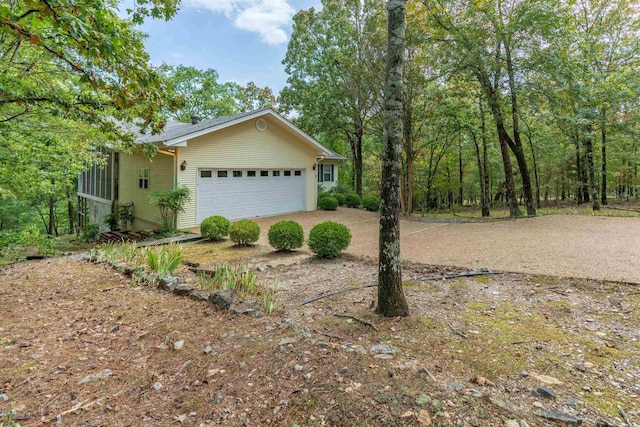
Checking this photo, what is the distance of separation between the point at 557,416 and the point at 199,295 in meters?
3.53

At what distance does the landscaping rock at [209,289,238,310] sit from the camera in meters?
3.62

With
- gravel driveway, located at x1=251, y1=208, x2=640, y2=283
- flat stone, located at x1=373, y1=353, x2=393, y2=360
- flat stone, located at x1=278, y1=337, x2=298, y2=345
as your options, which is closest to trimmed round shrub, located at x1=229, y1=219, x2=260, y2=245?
gravel driveway, located at x1=251, y1=208, x2=640, y2=283

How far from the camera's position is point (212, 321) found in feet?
10.9

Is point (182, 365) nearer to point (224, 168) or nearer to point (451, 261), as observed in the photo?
point (451, 261)

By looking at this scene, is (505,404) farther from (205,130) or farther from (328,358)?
(205,130)

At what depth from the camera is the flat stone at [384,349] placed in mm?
2596

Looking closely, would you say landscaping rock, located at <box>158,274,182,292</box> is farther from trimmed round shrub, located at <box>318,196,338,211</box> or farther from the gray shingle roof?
trimmed round shrub, located at <box>318,196,338,211</box>

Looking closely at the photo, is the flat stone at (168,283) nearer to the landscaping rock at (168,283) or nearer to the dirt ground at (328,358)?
the landscaping rock at (168,283)

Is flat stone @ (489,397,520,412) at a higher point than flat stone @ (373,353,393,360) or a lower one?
lower

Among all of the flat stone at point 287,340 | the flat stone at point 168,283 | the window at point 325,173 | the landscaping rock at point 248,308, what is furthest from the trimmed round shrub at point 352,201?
the flat stone at point 287,340

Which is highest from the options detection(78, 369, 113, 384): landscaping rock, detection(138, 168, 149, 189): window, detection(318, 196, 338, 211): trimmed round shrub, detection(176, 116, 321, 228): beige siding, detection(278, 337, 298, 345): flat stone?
detection(176, 116, 321, 228): beige siding

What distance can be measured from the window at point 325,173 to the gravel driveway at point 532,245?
7688 millimetres

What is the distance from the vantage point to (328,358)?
2.50m

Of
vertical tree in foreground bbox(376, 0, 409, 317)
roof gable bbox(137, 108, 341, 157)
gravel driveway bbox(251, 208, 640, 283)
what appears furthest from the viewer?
A: roof gable bbox(137, 108, 341, 157)
